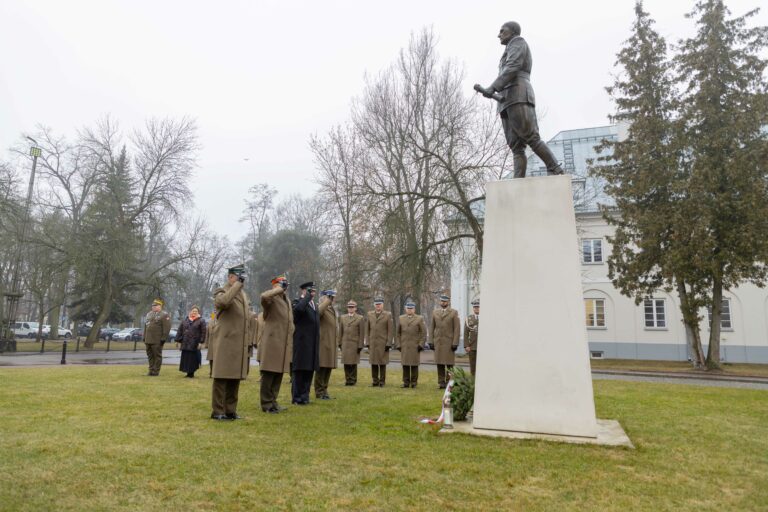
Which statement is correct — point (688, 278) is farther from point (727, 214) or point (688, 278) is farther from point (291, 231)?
point (291, 231)

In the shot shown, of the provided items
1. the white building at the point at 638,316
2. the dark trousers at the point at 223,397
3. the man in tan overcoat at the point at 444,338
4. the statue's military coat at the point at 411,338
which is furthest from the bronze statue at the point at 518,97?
the white building at the point at 638,316

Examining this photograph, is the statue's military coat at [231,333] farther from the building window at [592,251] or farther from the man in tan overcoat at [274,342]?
the building window at [592,251]

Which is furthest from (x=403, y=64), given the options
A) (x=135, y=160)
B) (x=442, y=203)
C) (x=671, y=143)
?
(x=135, y=160)

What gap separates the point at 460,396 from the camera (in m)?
6.77

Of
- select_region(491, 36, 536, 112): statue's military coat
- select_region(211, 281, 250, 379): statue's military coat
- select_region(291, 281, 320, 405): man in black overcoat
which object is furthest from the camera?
select_region(291, 281, 320, 405): man in black overcoat

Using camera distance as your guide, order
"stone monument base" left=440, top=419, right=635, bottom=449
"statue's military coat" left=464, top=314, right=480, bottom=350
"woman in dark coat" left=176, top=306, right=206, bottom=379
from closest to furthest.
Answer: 1. "stone monument base" left=440, top=419, right=635, bottom=449
2. "statue's military coat" left=464, top=314, right=480, bottom=350
3. "woman in dark coat" left=176, top=306, right=206, bottom=379

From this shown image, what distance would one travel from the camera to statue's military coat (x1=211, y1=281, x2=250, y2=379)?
663cm

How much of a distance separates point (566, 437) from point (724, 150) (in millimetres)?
19918

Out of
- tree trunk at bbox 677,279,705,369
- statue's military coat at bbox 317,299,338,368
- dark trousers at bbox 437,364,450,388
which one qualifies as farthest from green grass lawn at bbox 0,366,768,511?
→ tree trunk at bbox 677,279,705,369

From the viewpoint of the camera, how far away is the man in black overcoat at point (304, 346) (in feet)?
27.4

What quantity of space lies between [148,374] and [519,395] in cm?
1071

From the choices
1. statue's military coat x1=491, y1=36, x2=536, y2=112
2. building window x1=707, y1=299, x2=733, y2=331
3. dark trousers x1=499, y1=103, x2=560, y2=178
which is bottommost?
building window x1=707, y1=299, x2=733, y2=331

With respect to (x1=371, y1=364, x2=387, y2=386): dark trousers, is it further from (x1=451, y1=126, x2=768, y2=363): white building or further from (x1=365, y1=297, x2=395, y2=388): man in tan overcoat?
(x1=451, y1=126, x2=768, y2=363): white building

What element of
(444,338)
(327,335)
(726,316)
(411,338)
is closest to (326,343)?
(327,335)
